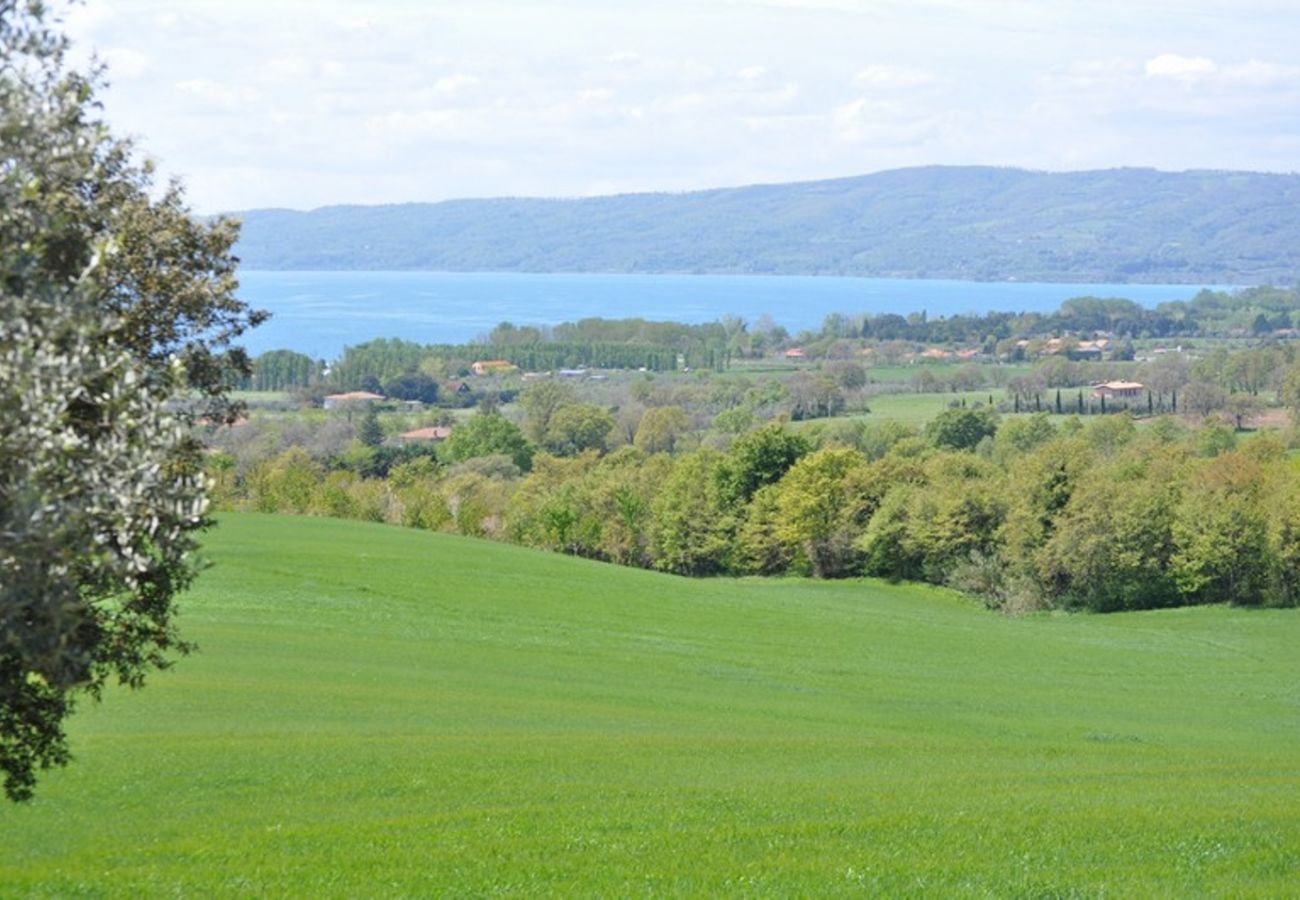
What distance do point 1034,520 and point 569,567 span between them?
32277mm

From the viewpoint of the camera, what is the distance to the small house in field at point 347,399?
594 feet

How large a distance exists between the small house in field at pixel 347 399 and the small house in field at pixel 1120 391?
96005mm

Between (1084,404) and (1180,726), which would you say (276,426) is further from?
(1180,726)

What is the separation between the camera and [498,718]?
2688 cm

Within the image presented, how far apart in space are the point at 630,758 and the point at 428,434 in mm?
138982

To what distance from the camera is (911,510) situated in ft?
274

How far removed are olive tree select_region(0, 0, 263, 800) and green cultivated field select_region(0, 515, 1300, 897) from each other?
120 inches

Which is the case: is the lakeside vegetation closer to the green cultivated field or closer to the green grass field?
the green cultivated field

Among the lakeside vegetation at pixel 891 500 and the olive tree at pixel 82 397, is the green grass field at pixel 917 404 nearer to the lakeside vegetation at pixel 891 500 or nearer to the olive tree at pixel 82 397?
the lakeside vegetation at pixel 891 500

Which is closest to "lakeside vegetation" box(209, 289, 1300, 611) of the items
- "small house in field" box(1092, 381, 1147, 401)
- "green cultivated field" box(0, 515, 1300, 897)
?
"green cultivated field" box(0, 515, 1300, 897)

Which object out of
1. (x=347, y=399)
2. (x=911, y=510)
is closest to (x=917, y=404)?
(x=347, y=399)

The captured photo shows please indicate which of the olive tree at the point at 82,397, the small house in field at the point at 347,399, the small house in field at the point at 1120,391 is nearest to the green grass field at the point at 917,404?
the small house in field at the point at 1120,391

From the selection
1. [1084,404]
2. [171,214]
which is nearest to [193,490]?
[171,214]

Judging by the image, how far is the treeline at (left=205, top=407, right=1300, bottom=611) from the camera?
74625 millimetres
